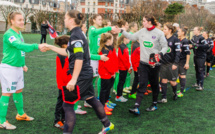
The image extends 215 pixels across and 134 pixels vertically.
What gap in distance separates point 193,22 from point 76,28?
29005 mm

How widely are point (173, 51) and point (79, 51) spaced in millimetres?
3369

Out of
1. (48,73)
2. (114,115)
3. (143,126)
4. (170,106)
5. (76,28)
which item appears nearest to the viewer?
(76,28)

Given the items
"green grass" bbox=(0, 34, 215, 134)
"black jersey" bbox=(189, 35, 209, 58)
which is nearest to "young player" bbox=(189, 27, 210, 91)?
"black jersey" bbox=(189, 35, 209, 58)

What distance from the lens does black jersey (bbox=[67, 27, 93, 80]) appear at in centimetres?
→ 277

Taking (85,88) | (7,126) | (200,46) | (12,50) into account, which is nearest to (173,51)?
(200,46)

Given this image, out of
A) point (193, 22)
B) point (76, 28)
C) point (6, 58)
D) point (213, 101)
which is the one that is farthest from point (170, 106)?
point (193, 22)

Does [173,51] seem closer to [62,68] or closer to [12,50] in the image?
[62,68]

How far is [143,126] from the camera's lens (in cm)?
402

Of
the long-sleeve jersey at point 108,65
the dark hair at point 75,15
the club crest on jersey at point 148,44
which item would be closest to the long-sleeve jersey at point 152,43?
the club crest on jersey at point 148,44

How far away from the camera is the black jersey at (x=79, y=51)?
9.09 feet

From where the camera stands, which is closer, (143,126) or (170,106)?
(143,126)

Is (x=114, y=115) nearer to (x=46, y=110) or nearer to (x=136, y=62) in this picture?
(x=46, y=110)

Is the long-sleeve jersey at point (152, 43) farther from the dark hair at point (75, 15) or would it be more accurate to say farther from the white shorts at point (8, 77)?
the white shorts at point (8, 77)

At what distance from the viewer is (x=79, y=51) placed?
2764mm
